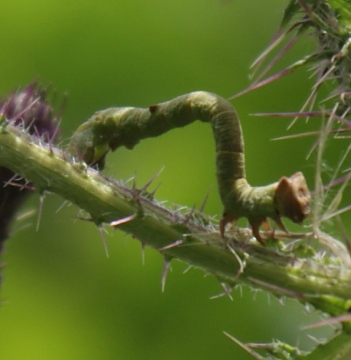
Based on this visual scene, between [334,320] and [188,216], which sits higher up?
[188,216]

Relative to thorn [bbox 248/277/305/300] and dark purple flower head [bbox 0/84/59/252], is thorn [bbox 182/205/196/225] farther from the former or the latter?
dark purple flower head [bbox 0/84/59/252]

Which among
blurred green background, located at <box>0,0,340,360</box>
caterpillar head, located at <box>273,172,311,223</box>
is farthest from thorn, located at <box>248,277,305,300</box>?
blurred green background, located at <box>0,0,340,360</box>

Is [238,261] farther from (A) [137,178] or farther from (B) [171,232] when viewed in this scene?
(A) [137,178]

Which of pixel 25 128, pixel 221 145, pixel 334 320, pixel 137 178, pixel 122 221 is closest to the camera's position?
pixel 334 320

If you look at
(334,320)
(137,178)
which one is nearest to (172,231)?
(334,320)

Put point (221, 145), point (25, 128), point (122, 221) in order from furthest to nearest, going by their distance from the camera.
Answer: point (25, 128) → point (221, 145) → point (122, 221)
